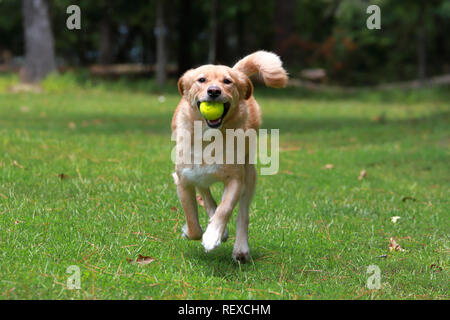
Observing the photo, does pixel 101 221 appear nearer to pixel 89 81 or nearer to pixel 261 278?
pixel 261 278

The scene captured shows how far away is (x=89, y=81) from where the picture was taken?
23.1 m

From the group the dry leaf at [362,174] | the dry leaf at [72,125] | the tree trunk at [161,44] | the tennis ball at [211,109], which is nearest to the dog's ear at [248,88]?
the tennis ball at [211,109]

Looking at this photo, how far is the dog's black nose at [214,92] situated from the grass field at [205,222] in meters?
1.28

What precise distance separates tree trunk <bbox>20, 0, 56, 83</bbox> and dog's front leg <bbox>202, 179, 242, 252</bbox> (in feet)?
62.2

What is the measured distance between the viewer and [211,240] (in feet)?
13.9

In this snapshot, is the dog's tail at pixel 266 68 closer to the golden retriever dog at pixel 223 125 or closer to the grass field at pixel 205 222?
the golden retriever dog at pixel 223 125

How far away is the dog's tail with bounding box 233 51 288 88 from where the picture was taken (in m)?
4.74

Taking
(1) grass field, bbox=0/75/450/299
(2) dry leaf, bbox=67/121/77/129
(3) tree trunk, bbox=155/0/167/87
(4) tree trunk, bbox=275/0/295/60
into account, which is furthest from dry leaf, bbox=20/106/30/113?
(4) tree trunk, bbox=275/0/295/60

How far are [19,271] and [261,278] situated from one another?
66.9 inches

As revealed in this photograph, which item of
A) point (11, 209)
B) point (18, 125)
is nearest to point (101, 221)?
point (11, 209)

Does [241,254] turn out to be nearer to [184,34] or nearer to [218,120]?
[218,120]

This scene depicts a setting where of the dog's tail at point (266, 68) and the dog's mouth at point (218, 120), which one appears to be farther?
the dog's tail at point (266, 68)

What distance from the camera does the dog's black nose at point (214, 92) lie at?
14.0 feet

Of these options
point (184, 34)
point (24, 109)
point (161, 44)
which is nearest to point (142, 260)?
point (24, 109)
